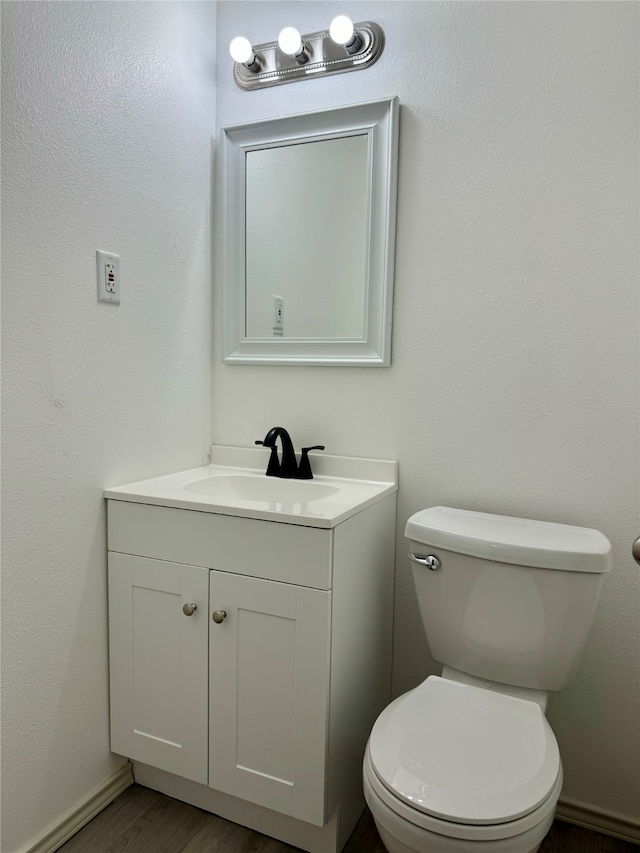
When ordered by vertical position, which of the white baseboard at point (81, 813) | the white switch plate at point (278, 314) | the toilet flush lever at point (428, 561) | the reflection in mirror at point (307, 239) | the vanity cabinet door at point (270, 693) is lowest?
the white baseboard at point (81, 813)

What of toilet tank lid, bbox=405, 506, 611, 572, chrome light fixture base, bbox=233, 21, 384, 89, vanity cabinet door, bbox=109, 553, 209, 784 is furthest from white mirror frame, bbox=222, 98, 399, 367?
vanity cabinet door, bbox=109, 553, 209, 784

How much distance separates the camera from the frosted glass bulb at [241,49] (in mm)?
1636

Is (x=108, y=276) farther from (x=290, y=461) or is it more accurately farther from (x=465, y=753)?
(x=465, y=753)

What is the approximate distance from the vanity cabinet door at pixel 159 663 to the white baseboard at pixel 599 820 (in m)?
0.96

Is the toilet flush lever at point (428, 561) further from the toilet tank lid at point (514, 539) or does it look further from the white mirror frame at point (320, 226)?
the white mirror frame at point (320, 226)

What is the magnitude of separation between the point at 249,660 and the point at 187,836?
504 mm

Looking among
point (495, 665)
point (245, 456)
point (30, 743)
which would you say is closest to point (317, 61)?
point (245, 456)

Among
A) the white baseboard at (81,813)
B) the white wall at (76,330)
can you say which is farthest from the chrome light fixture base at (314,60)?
the white baseboard at (81,813)

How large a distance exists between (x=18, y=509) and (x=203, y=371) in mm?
767

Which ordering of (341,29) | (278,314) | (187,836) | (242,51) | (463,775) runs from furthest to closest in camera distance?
(278,314)
(242,51)
(341,29)
(187,836)
(463,775)

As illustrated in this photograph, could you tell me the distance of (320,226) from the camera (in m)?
1.73

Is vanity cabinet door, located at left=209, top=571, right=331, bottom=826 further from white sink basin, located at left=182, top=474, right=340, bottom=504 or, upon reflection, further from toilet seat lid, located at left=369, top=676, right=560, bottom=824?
white sink basin, located at left=182, top=474, right=340, bottom=504

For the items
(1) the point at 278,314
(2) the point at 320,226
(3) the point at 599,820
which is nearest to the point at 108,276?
(1) the point at 278,314

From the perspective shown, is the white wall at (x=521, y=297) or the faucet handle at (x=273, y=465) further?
the faucet handle at (x=273, y=465)
